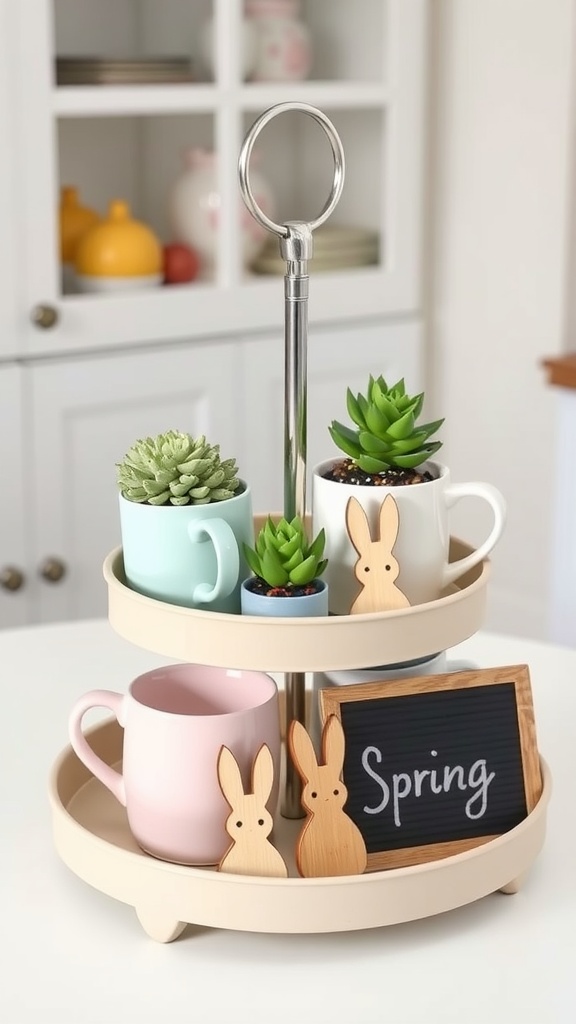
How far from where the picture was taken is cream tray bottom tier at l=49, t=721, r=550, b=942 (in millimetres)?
806

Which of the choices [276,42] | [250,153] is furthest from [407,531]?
[276,42]

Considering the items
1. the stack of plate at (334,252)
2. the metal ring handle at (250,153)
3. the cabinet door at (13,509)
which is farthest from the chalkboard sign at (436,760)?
the stack of plate at (334,252)

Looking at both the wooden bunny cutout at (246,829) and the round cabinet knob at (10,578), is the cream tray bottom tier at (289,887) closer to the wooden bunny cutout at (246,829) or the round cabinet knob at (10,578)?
the wooden bunny cutout at (246,829)

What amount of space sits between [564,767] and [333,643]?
0.35 metres

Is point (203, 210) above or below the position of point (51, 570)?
above

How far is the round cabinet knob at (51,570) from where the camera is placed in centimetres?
246

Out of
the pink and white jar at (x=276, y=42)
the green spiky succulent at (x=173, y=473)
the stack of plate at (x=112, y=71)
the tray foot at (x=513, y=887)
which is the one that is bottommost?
the tray foot at (x=513, y=887)

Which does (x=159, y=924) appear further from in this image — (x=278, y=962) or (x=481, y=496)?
(x=481, y=496)

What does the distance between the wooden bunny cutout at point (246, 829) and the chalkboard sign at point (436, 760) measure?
2.4 inches

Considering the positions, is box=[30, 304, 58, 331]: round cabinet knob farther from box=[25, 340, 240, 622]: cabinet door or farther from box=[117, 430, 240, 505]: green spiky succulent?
box=[117, 430, 240, 505]: green spiky succulent

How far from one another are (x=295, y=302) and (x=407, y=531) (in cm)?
16

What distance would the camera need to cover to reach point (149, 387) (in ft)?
8.35

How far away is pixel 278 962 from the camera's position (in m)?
0.82

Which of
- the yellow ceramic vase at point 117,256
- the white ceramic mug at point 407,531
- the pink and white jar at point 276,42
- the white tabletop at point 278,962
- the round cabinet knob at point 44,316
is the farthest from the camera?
the pink and white jar at point 276,42
